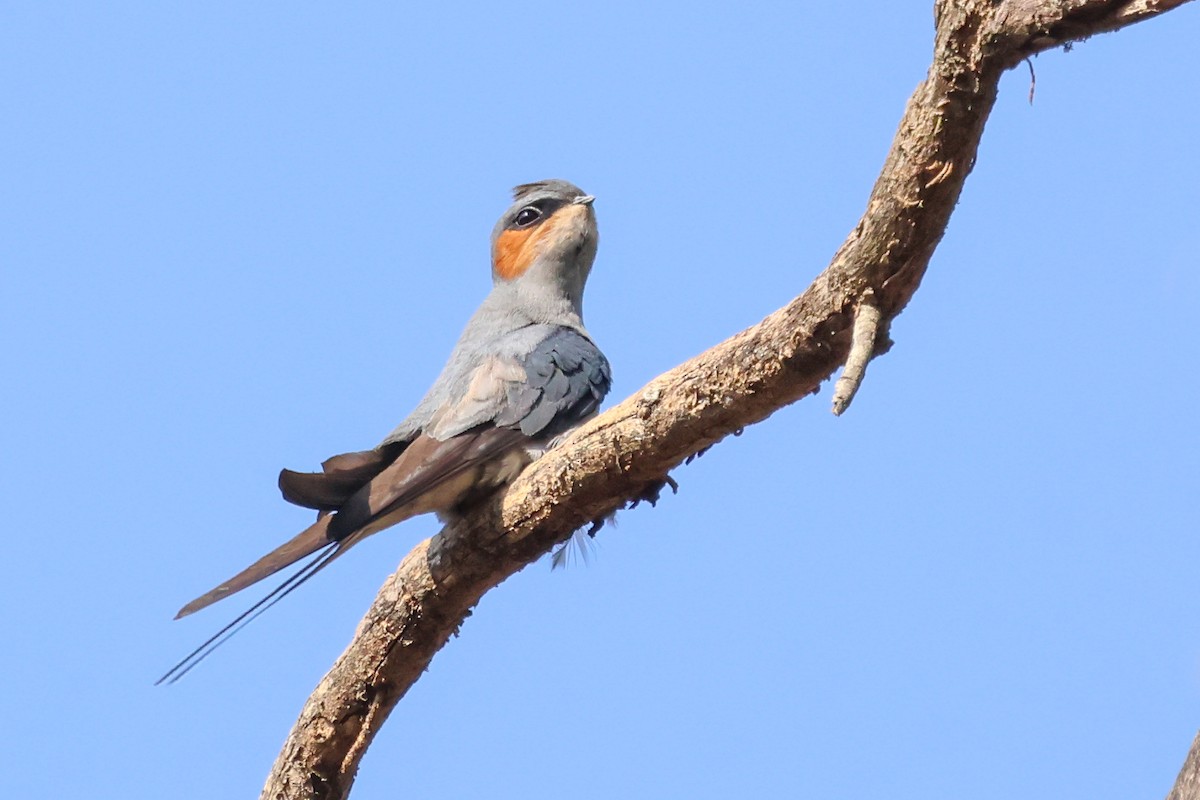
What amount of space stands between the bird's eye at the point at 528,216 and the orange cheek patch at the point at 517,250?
0.19ft

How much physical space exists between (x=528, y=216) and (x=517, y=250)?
0.87ft

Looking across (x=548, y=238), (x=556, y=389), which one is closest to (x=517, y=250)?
(x=548, y=238)

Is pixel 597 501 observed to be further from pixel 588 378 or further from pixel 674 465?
pixel 588 378

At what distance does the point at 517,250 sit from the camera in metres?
8.26

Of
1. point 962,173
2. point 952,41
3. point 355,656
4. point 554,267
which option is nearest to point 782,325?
point 962,173

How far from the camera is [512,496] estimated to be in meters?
5.80

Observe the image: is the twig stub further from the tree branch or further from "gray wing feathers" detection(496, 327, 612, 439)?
"gray wing feathers" detection(496, 327, 612, 439)

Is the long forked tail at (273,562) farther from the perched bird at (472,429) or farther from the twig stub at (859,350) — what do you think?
the twig stub at (859,350)

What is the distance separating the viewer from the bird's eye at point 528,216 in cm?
835

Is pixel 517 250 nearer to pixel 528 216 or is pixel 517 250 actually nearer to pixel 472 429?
pixel 528 216

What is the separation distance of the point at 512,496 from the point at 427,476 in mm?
393

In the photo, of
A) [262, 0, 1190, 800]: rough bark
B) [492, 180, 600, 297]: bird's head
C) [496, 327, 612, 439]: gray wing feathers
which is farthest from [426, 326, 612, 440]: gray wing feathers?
[492, 180, 600, 297]: bird's head

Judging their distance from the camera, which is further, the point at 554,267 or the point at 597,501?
the point at 554,267

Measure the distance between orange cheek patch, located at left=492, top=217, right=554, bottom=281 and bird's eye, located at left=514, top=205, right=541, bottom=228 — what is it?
6cm
